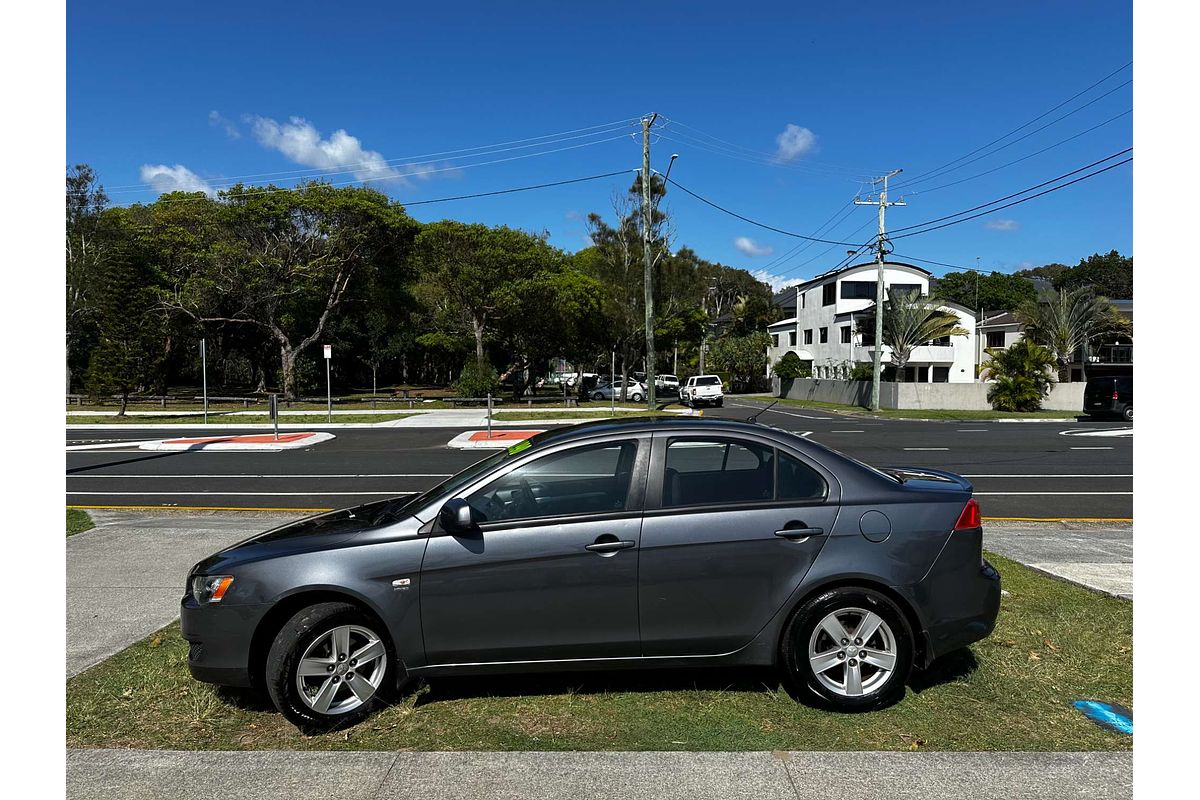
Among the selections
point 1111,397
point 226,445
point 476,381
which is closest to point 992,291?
point 1111,397

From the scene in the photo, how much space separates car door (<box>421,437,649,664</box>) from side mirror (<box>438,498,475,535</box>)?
0.21 feet

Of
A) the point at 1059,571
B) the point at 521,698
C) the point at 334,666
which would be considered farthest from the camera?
the point at 1059,571

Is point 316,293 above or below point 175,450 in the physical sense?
above

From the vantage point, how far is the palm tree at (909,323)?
42031mm

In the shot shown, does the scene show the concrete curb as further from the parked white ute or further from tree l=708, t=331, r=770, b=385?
tree l=708, t=331, r=770, b=385

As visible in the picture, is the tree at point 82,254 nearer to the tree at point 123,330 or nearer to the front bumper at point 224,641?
the tree at point 123,330

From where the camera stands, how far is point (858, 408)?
1651 inches

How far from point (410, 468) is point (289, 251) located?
28.5m

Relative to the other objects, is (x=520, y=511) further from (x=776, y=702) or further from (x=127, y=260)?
(x=127, y=260)

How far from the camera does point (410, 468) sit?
52.1 ft

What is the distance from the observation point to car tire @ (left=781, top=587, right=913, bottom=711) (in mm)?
4387

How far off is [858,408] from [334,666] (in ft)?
133

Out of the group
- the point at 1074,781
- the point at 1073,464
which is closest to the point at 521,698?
the point at 1074,781

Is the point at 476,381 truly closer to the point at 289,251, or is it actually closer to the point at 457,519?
the point at 289,251
